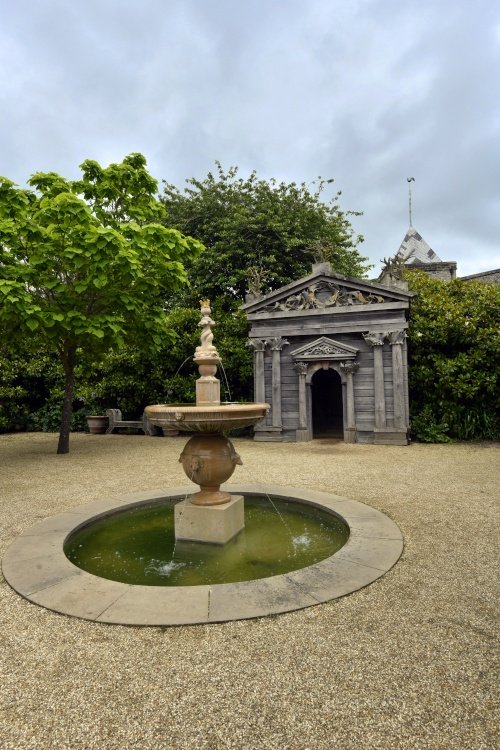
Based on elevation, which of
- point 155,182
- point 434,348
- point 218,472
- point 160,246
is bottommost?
point 218,472

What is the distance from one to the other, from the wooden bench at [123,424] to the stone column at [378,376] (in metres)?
8.14

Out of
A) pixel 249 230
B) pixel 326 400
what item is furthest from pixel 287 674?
pixel 249 230

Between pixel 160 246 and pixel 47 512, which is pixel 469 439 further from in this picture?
pixel 47 512

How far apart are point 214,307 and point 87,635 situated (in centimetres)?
1682

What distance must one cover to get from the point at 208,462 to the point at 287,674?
3.01 metres

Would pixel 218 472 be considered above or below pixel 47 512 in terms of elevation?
above

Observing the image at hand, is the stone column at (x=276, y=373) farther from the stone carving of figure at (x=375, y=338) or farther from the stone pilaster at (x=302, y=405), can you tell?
the stone carving of figure at (x=375, y=338)

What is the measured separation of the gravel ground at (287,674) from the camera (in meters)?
2.27

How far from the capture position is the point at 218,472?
5.57 m

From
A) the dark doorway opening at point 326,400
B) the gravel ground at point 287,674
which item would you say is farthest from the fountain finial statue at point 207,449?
the dark doorway opening at point 326,400

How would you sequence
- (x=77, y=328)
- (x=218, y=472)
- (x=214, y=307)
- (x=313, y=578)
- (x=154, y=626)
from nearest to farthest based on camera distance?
(x=154, y=626), (x=313, y=578), (x=218, y=472), (x=77, y=328), (x=214, y=307)

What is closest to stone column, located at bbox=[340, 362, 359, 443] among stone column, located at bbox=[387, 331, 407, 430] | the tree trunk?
stone column, located at bbox=[387, 331, 407, 430]

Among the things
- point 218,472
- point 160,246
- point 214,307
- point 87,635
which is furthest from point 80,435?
point 87,635

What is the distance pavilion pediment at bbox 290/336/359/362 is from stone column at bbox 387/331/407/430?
1.19 metres
